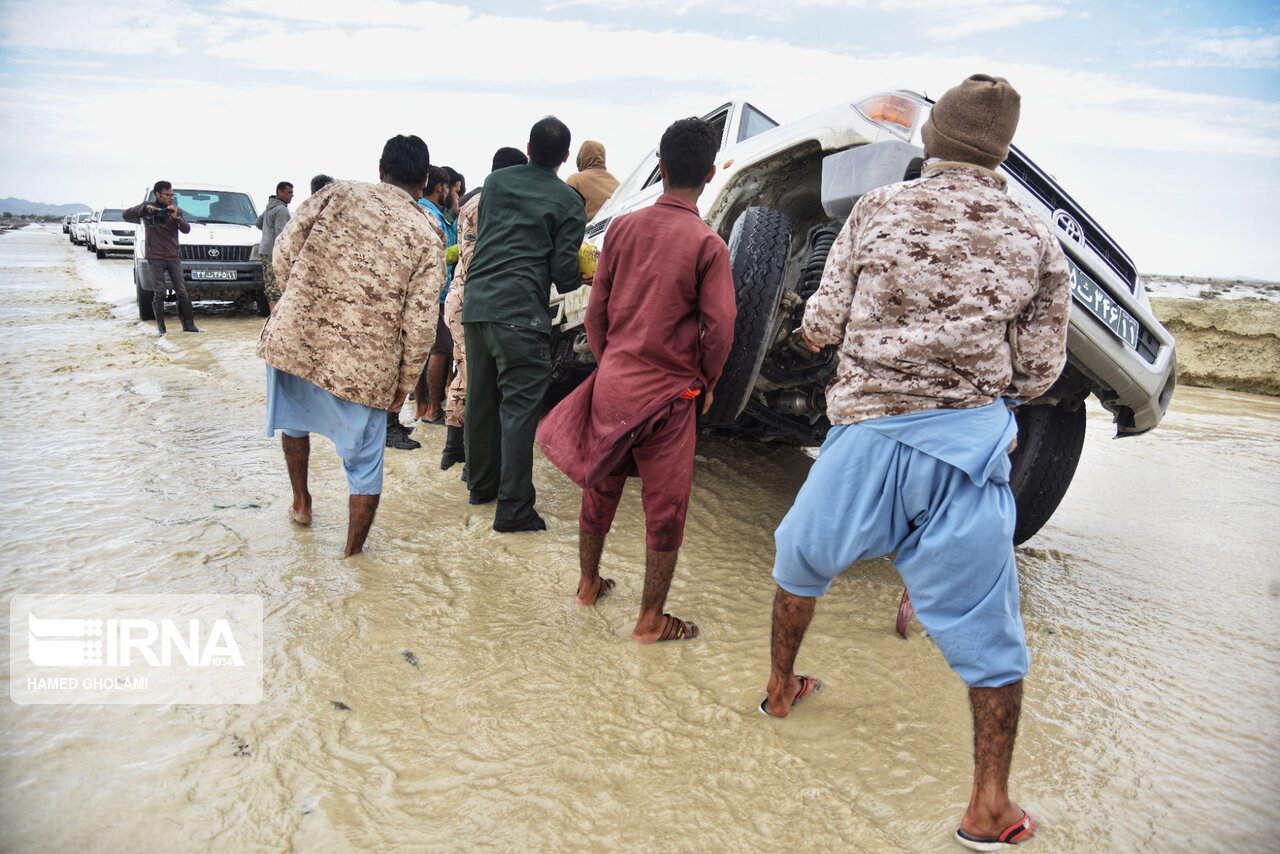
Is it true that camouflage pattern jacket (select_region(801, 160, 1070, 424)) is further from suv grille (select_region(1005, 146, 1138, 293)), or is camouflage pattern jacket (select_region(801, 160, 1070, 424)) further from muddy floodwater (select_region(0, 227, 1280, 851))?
suv grille (select_region(1005, 146, 1138, 293))

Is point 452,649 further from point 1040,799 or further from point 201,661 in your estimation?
point 1040,799

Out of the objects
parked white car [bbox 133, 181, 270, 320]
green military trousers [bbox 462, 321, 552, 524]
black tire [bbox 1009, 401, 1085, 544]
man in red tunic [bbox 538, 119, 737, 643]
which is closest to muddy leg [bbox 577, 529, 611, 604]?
man in red tunic [bbox 538, 119, 737, 643]

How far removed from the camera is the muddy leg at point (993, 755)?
1.88 metres

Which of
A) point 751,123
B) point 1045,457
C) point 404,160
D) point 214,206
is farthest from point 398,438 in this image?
point 214,206

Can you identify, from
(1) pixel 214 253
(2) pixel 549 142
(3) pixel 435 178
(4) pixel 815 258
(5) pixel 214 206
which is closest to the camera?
(4) pixel 815 258

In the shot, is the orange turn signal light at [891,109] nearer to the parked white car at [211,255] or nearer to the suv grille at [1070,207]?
the suv grille at [1070,207]

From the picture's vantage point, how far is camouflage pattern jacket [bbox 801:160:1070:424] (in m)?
1.87

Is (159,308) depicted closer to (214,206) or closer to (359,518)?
(214,206)

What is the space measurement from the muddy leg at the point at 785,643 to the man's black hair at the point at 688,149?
144cm

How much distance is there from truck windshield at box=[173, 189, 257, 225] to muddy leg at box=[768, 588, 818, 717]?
12526 mm

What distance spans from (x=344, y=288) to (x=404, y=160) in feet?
2.06

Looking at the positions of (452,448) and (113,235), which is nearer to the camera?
(452,448)

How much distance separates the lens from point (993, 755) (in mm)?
1892

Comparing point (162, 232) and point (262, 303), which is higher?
point (162, 232)
